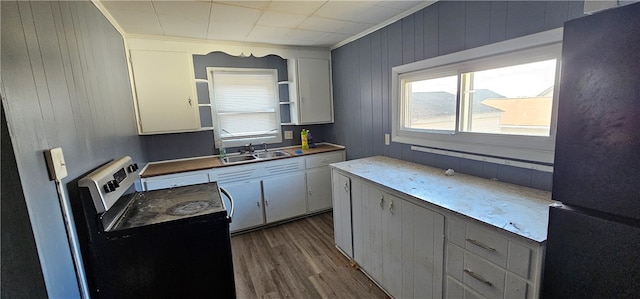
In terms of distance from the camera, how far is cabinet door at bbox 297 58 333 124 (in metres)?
3.31

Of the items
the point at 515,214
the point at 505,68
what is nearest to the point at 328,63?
the point at 505,68

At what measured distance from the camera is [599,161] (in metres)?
0.69

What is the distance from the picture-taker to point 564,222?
0.77m

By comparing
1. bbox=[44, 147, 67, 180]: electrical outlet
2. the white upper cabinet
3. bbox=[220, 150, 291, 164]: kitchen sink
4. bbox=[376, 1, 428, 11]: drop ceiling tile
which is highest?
bbox=[376, 1, 428, 11]: drop ceiling tile

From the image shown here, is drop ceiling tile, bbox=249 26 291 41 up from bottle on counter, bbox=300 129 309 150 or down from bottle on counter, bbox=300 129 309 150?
up

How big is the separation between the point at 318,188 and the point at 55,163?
2.57 meters

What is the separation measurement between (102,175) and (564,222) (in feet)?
5.80

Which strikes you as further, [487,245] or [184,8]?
[184,8]

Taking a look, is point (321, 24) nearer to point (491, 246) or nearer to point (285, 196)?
point (285, 196)

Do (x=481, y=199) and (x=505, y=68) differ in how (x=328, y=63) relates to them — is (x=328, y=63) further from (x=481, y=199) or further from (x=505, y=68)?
(x=481, y=199)

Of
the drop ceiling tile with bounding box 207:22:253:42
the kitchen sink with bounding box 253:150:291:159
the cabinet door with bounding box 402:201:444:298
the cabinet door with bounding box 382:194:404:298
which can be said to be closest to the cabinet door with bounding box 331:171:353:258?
the cabinet door with bounding box 382:194:404:298

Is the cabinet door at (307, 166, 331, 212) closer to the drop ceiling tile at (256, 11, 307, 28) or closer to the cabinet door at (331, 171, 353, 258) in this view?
the cabinet door at (331, 171, 353, 258)

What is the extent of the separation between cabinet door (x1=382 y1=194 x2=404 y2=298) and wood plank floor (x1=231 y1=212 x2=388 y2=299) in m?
0.17

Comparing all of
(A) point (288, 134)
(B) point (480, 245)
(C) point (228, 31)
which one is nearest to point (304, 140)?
(A) point (288, 134)
